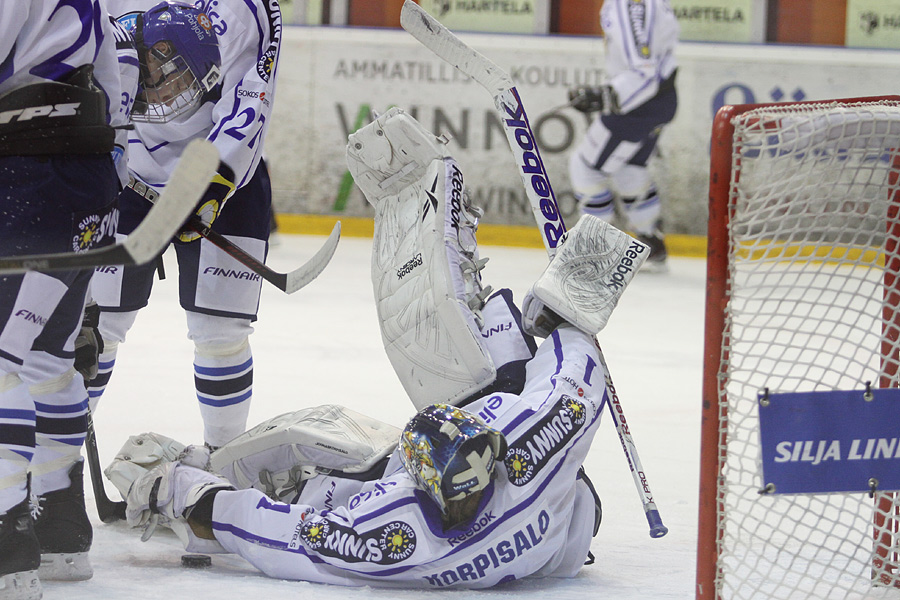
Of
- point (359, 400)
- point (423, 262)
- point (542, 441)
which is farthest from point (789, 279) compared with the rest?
point (359, 400)

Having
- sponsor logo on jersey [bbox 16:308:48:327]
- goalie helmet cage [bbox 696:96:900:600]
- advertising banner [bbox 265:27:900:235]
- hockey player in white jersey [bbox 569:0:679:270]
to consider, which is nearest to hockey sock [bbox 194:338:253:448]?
sponsor logo on jersey [bbox 16:308:48:327]

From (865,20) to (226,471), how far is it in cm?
587

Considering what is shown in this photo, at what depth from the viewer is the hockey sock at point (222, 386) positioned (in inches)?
96.8

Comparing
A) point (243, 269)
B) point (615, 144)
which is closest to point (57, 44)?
point (243, 269)

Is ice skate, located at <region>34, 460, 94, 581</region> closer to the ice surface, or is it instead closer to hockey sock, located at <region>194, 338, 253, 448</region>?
the ice surface

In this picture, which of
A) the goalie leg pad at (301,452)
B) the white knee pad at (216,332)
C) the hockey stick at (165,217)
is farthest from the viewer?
the white knee pad at (216,332)

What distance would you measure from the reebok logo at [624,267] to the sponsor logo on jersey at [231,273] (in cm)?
74

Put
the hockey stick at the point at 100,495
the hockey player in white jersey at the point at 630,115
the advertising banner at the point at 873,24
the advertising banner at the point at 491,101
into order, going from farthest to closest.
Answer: the advertising banner at the point at 873,24, the advertising banner at the point at 491,101, the hockey player in white jersey at the point at 630,115, the hockey stick at the point at 100,495

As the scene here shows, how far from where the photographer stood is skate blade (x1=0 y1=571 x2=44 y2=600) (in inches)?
65.2

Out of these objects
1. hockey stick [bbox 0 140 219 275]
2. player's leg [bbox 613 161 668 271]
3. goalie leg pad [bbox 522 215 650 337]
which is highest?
hockey stick [bbox 0 140 219 275]

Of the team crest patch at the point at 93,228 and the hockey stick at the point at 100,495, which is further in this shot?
the hockey stick at the point at 100,495

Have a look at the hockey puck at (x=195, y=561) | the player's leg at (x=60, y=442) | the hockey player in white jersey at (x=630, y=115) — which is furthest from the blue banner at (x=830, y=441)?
the hockey player in white jersey at (x=630, y=115)

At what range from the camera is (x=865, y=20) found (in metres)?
6.95

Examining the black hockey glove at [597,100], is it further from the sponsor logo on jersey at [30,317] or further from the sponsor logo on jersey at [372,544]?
the sponsor logo on jersey at [30,317]
